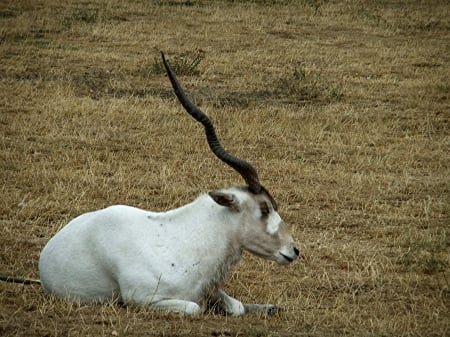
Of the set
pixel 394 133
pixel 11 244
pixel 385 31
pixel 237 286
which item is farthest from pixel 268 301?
pixel 385 31

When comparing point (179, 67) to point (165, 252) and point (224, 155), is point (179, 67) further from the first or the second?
point (165, 252)

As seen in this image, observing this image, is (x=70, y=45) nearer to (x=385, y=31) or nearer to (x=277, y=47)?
(x=277, y=47)

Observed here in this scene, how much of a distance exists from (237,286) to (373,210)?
265cm

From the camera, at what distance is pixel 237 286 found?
23.6 ft

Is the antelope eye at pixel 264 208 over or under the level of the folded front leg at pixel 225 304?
over

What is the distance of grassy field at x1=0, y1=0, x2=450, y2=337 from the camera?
6.58 metres

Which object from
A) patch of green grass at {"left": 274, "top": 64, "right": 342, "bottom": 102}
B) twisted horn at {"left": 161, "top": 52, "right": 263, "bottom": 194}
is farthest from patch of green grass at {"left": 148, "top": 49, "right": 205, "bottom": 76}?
twisted horn at {"left": 161, "top": 52, "right": 263, "bottom": 194}

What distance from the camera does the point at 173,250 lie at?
20.4 ft

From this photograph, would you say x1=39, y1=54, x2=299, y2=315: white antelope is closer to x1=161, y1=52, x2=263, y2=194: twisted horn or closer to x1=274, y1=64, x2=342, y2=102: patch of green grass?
x1=161, y1=52, x2=263, y2=194: twisted horn

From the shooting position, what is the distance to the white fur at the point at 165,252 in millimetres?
6090

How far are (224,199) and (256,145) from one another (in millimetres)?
5527

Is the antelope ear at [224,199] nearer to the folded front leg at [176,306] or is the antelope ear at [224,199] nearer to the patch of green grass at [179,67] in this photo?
the folded front leg at [176,306]

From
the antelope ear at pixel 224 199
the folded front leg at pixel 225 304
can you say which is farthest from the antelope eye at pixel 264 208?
the folded front leg at pixel 225 304

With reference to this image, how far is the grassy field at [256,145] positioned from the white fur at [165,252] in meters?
0.19
